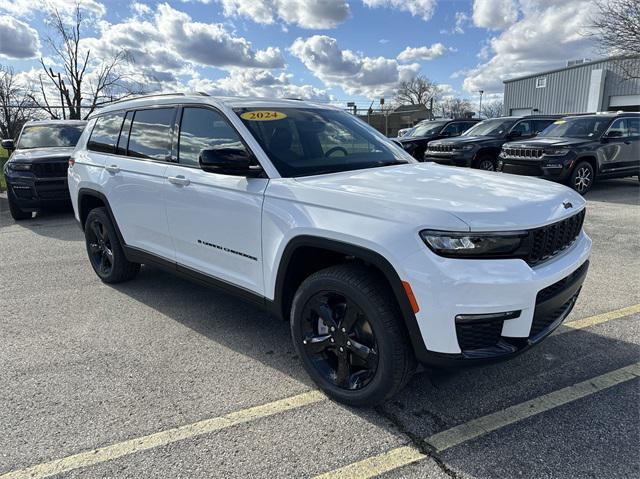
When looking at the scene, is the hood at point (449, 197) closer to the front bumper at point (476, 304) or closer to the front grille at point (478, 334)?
the front bumper at point (476, 304)

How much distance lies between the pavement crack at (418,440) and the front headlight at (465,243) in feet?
3.26

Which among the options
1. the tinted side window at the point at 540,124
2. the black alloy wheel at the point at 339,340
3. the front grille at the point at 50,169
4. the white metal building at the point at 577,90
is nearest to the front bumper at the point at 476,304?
the black alloy wheel at the point at 339,340

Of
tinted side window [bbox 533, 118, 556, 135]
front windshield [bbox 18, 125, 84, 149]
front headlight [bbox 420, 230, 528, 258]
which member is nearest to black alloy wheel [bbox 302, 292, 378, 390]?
front headlight [bbox 420, 230, 528, 258]

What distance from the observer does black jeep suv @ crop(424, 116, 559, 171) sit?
40.4 feet

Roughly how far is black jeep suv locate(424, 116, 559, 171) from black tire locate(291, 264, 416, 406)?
34.4 feet

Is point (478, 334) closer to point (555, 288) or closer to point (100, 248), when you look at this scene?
point (555, 288)

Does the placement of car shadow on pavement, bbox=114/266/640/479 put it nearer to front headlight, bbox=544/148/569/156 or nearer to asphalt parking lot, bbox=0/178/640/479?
asphalt parking lot, bbox=0/178/640/479

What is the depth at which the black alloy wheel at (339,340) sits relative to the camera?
2.60 meters

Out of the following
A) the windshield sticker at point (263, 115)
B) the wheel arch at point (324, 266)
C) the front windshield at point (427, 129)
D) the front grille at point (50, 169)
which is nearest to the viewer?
the wheel arch at point (324, 266)

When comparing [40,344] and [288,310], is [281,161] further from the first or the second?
→ [40,344]

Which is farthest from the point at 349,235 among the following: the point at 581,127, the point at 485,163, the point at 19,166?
the point at 485,163

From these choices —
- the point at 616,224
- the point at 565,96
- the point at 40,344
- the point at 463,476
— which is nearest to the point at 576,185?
the point at 616,224

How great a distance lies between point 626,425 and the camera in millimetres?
2506

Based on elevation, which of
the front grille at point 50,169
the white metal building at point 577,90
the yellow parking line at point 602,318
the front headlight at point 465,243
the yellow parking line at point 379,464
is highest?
the white metal building at point 577,90
